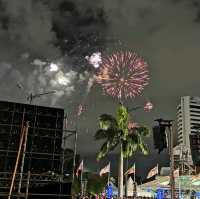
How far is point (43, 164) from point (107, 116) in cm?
1198

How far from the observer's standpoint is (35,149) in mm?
46219

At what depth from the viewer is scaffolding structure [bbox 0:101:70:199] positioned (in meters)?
44.6

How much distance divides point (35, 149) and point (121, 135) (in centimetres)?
1226

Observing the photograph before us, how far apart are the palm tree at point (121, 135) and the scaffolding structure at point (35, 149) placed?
754 cm

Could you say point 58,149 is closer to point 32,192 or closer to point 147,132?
point 32,192

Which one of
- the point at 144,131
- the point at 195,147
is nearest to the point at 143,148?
the point at 144,131

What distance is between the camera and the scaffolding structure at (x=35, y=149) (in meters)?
44.6

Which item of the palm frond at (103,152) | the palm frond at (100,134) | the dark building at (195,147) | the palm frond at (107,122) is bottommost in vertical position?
the dark building at (195,147)

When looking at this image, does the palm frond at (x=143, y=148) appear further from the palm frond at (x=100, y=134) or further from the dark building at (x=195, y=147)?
the dark building at (x=195, y=147)

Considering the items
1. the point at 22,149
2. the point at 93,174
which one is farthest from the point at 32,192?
the point at 93,174

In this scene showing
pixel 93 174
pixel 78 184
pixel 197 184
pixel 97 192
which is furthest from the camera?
pixel 93 174

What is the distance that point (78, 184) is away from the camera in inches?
3388

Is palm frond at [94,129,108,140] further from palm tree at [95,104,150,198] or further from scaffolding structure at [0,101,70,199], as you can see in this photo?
scaffolding structure at [0,101,70,199]

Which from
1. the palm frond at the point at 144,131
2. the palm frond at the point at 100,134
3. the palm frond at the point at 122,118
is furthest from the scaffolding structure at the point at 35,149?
the palm frond at the point at 144,131
